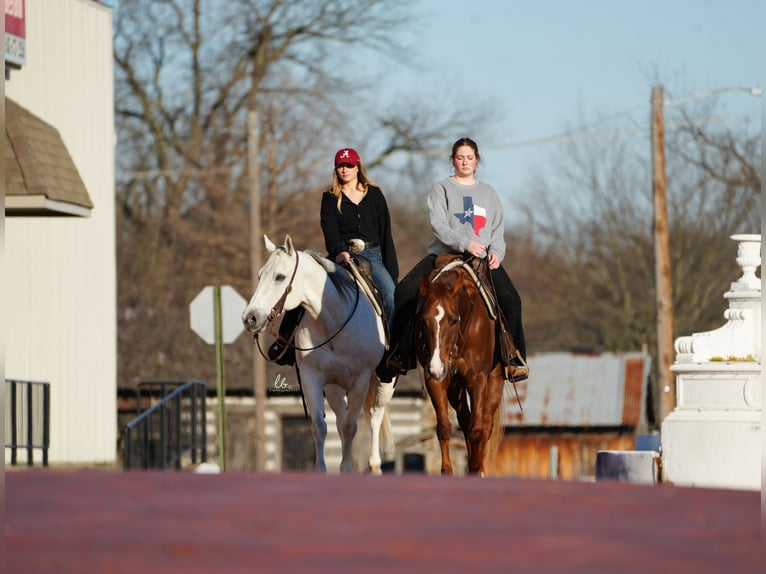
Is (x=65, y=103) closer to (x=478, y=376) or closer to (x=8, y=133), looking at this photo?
(x=8, y=133)

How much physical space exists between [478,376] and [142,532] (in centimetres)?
746

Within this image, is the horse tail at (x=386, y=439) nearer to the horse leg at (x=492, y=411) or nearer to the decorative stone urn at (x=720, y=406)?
the horse leg at (x=492, y=411)

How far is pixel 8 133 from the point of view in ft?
72.6

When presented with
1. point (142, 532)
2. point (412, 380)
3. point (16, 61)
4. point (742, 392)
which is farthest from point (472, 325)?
point (412, 380)

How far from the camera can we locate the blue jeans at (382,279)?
46.1 ft

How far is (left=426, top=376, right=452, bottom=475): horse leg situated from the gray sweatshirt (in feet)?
4.05

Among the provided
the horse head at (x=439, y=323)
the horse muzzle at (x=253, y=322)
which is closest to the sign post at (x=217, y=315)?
the horse muzzle at (x=253, y=322)

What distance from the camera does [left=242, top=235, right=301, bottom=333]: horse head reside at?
12781 mm

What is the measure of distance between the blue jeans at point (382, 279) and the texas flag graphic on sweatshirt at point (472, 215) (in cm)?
116

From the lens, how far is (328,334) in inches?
534

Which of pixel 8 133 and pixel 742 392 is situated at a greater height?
pixel 8 133

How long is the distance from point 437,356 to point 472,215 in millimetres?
1508

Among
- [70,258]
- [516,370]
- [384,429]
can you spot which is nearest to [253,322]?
[516,370]

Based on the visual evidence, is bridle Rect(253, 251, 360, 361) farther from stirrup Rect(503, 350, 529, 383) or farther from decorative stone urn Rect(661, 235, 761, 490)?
decorative stone urn Rect(661, 235, 761, 490)
